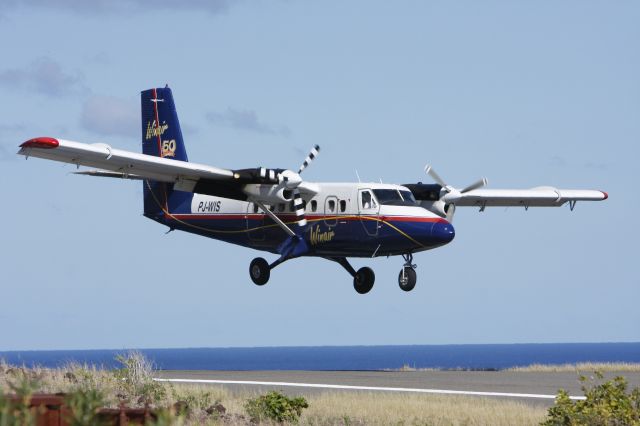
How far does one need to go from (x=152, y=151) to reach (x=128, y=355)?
16.0 metres

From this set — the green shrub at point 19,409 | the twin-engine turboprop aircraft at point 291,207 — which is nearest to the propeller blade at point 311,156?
the twin-engine turboprop aircraft at point 291,207

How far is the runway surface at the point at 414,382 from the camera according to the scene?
2883cm

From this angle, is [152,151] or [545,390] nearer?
[545,390]

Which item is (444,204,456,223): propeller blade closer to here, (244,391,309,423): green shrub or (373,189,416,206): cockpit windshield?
(373,189,416,206): cockpit windshield

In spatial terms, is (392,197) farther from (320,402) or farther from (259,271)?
(320,402)

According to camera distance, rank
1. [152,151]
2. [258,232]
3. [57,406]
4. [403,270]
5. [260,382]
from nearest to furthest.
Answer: [57,406] → [260,382] → [403,270] → [258,232] → [152,151]

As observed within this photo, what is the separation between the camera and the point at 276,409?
21.6 meters

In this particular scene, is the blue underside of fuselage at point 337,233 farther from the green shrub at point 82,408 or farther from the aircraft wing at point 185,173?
the green shrub at point 82,408

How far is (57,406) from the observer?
486 inches

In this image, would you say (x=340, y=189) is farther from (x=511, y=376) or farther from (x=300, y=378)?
(x=511, y=376)

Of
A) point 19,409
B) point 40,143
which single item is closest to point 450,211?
point 40,143

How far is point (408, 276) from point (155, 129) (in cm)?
1371

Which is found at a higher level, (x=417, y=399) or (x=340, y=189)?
(x=340, y=189)

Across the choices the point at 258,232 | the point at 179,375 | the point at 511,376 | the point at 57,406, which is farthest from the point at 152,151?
the point at 57,406
